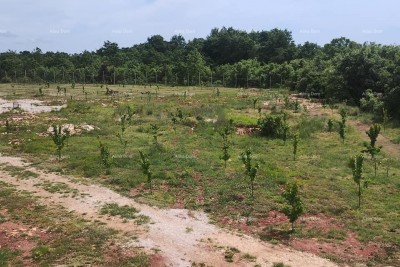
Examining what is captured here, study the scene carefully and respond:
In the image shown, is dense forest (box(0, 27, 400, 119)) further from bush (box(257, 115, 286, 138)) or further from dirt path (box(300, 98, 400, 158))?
bush (box(257, 115, 286, 138))

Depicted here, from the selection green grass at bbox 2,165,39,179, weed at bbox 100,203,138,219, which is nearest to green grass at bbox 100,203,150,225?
weed at bbox 100,203,138,219

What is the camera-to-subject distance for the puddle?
45.7 metres

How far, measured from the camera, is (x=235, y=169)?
23.2 m

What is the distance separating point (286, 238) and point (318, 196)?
4.77 meters

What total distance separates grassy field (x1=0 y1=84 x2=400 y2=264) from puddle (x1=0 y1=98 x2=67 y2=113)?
4.10 meters

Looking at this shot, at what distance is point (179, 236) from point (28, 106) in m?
38.9

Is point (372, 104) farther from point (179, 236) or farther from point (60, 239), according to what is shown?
point (60, 239)

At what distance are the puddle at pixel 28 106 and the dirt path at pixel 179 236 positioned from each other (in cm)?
2761

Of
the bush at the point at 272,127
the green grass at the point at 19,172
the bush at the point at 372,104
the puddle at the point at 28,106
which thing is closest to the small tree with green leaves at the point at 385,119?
the bush at the point at 372,104

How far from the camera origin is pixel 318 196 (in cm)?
1930

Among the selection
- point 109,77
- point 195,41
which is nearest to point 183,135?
point 109,77

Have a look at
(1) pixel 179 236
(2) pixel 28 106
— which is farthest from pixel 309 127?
(2) pixel 28 106

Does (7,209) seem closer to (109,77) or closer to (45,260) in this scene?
(45,260)

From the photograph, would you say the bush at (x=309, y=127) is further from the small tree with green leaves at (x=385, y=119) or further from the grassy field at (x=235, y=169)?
the small tree with green leaves at (x=385, y=119)
